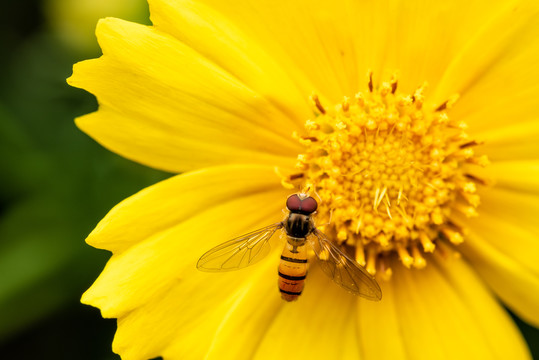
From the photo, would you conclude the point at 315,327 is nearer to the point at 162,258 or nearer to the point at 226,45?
the point at 162,258

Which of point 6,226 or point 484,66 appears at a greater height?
point 484,66

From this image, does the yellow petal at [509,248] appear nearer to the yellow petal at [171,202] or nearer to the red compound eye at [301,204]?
the red compound eye at [301,204]

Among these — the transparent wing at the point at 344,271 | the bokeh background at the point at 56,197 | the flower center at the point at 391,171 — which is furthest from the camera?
the bokeh background at the point at 56,197

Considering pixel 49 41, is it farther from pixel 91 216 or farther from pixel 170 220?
pixel 170 220

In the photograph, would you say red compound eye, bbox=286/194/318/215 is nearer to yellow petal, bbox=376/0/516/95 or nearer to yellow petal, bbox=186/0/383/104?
yellow petal, bbox=186/0/383/104

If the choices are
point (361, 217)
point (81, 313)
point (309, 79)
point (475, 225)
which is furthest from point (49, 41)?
point (475, 225)

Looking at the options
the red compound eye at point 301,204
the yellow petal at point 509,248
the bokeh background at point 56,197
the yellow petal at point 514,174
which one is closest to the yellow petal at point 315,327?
the red compound eye at point 301,204

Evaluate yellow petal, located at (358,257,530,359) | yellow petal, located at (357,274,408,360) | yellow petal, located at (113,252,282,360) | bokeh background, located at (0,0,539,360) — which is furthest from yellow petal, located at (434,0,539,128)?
bokeh background, located at (0,0,539,360)
